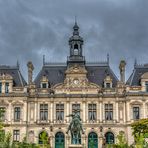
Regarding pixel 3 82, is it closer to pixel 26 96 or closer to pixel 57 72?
pixel 26 96

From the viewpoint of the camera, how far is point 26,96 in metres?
63.7

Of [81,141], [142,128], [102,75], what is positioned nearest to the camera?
[142,128]

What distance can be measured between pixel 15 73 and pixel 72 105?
10413 millimetres

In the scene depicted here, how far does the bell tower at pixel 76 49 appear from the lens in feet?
222

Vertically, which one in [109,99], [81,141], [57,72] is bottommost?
[81,141]

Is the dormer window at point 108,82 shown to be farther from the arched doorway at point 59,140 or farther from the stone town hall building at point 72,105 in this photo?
the arched doorway at point 59,140

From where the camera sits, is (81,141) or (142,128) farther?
(81,141)

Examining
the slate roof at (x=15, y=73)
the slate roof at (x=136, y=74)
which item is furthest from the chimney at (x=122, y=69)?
the slate roof at (x=15, y=73)

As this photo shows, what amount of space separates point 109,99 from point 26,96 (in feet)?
39.9

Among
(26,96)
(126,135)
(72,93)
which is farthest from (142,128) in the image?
(26,96)

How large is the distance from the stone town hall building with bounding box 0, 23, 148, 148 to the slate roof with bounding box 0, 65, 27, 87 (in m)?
0.17

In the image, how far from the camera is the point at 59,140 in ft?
208

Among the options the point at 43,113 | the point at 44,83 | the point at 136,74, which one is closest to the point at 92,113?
the point at 43,113

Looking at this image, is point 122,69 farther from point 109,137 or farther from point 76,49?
point 109,137
